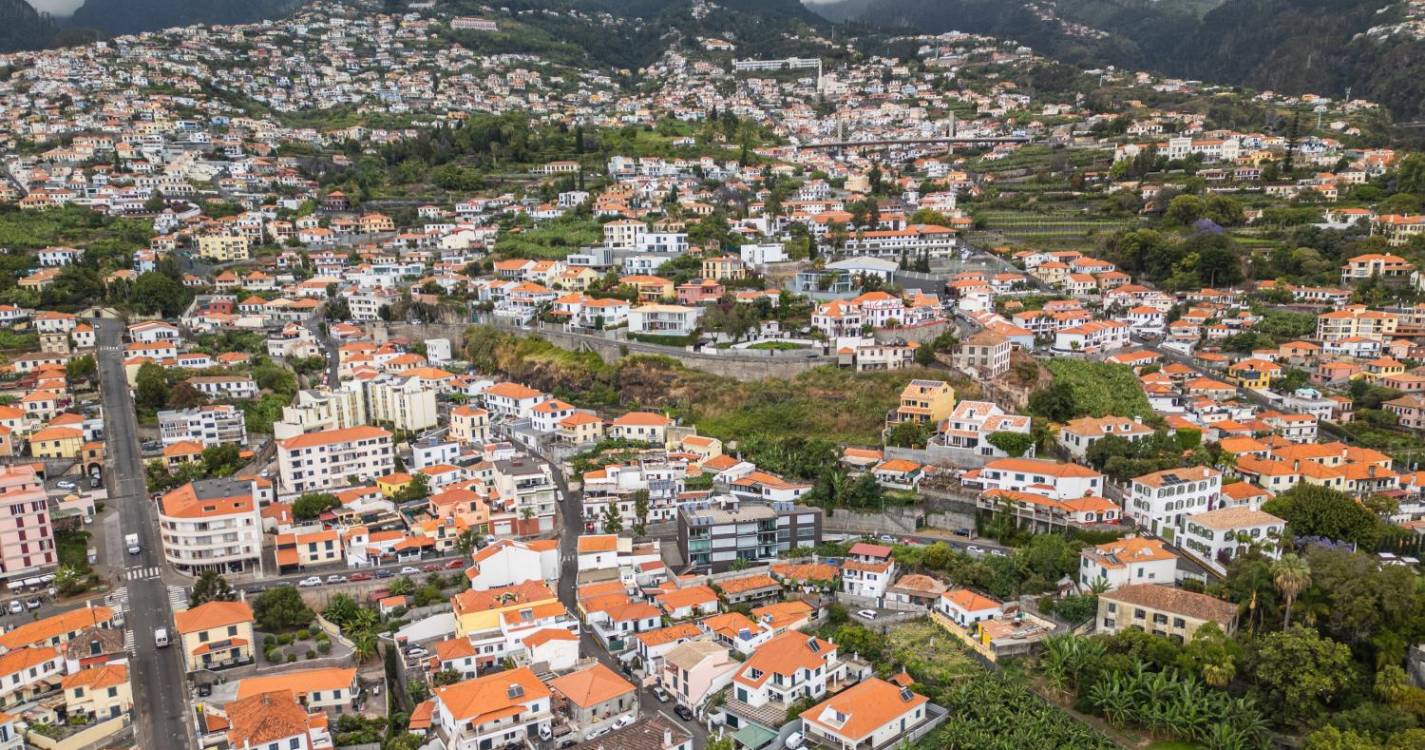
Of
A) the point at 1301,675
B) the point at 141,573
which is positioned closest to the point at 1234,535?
the point at 1301,675

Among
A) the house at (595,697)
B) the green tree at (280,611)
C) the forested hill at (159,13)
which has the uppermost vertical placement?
the forested hill at (159,13)

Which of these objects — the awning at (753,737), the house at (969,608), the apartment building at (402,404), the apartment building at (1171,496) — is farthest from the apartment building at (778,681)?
the apartment building at (402,404)

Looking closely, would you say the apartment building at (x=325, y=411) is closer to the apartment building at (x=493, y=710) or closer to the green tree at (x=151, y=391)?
the green tree at (x=151, y=391)

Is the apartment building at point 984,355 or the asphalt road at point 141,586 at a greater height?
the apartment building at point 984,355

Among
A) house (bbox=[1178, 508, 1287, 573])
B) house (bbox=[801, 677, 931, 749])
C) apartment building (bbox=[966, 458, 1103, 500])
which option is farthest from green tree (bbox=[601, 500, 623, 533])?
house (bbox=[1178, 508, 1287, 573])

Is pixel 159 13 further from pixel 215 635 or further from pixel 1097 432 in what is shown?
pixel 1097 432

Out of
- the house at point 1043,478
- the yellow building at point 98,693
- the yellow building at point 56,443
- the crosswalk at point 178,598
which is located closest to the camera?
the yellow building at point 98,693
